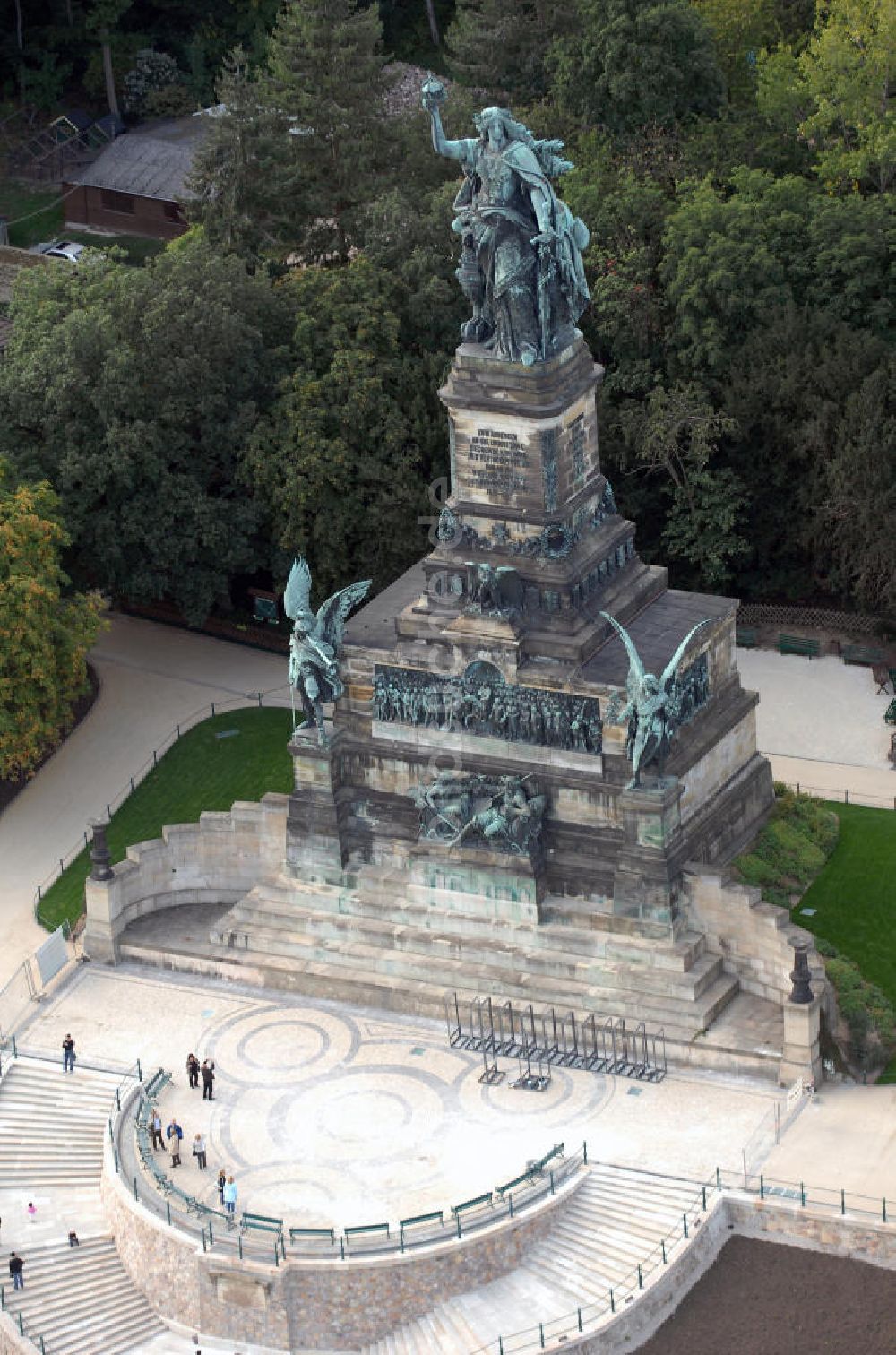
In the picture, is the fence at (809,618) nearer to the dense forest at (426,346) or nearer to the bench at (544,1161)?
the dense forest at (426,346)

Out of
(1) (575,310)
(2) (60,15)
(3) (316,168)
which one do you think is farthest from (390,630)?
(2) (60,15)

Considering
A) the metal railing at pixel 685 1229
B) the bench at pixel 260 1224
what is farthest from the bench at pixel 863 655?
the bench at pixel 260 1224

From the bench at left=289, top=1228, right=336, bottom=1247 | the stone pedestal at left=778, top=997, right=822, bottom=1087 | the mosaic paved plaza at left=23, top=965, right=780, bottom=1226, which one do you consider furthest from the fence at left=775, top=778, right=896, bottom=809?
the bench at left=289, top=1228, right=336, bottom=1247

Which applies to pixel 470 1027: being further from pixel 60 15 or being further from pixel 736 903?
pixel 60 15

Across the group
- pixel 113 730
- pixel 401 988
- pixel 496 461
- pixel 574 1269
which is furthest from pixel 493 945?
pixel 113 730

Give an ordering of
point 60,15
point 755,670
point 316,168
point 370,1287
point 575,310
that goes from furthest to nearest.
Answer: point 60,15
point 316,168
point 755,670
point 575,310
point 370,1287
